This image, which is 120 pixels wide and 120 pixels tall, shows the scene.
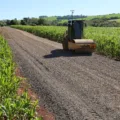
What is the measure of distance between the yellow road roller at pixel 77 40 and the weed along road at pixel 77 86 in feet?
7.91

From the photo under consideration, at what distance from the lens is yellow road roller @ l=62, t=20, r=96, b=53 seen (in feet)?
63.9

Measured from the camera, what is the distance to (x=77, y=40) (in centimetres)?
1989

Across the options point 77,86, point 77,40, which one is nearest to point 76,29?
point 77,40

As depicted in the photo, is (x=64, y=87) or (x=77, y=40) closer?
(x=64, y=87)

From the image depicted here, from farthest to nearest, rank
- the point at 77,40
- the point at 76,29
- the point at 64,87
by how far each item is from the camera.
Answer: the point at 76,29 → the point at 77,40 → the point at 64,87

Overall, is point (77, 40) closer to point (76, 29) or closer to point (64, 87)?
point (76, 29)

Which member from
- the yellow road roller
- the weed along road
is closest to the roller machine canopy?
the yellow road roller

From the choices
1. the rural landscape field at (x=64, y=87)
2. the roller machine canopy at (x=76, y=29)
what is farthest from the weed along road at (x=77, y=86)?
the roller machine canopy at (x=76, y=29)

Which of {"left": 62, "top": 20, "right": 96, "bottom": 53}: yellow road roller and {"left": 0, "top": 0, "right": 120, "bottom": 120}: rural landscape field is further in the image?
{"left": 62, "top": 20, "right": 96, "bottom": 53}: yellow road roller

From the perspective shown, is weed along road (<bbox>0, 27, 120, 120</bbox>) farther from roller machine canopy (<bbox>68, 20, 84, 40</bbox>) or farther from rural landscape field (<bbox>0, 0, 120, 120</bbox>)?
roller machine canopy (<bbox>68, 20, 84, 40</bbox>)

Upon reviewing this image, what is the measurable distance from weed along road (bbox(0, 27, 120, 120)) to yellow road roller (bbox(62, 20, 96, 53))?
241cm

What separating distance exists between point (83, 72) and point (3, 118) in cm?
824

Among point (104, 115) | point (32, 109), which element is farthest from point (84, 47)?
point (32, 109)

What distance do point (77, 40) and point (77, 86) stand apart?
368 inches
